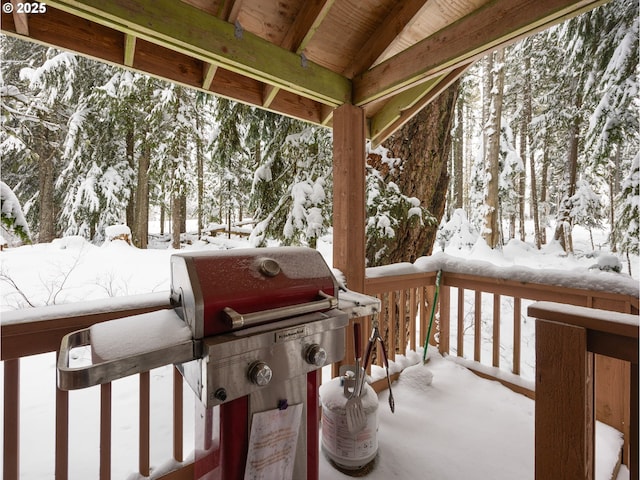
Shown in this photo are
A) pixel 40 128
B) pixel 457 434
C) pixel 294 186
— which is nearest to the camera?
pixel 457 434

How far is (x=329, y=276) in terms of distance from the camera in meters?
1.43

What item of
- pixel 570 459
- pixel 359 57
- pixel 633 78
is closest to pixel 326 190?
pixel 359 57

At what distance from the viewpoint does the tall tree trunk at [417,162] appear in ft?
14.6

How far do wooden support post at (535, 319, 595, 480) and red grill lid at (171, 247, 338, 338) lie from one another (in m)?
0.79

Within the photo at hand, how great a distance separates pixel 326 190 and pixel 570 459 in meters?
3.95

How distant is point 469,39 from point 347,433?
232cm

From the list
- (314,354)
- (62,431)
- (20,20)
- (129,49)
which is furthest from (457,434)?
(20,20)

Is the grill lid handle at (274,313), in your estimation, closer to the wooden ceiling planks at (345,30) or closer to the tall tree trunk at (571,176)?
the wooden ceiling planks at (345,30)

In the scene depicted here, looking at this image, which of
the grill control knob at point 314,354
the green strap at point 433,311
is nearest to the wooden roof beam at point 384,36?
the green strap at point 433,311

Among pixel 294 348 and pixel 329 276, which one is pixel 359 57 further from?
pixel 294 348

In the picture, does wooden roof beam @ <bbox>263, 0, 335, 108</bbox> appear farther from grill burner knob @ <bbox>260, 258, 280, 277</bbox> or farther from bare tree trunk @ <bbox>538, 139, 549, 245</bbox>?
bare tree trunk @ <bbox>538, 139, 549, 245</bbox>

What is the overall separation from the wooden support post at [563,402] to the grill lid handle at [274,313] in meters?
0.74

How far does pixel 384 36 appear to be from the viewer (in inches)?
86.9

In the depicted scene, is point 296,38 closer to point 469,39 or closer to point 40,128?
point 469,39
